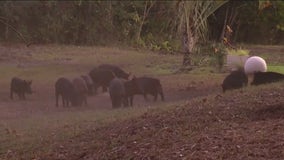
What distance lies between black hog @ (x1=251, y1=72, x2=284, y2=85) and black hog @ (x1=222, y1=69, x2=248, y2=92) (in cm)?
24

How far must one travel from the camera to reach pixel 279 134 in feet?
19.7

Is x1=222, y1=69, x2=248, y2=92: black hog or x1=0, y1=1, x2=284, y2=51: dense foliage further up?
x1=0, y1=1, x2=284, y2=51: dense foliage

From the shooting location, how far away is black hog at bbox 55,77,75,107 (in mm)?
12289

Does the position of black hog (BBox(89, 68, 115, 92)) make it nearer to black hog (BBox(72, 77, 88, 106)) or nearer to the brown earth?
black hog (BBox(72, 77, 88, 106))

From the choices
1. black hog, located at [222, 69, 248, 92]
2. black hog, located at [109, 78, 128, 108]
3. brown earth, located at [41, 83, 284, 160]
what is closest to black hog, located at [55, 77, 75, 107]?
black hog, located at [109, 78, 128, 108]

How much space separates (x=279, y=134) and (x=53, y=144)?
280 cm

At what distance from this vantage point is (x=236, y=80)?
1177cm

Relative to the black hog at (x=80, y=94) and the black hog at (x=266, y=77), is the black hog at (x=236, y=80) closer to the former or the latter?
the black hog at (x=266, y=77)

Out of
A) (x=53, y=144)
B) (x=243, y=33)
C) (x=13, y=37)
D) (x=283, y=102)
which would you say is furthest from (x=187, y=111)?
(x=243, y=33)

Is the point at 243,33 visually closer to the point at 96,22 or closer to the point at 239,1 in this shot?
the point at 96,22

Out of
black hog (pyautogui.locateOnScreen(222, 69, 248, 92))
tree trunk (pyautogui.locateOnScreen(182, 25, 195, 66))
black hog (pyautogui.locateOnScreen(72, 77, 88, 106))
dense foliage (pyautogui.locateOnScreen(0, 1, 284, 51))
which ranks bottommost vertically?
black hog (pyautogui.locateOnScreen(72, 77, 88, 106))

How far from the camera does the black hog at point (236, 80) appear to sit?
11.6 m

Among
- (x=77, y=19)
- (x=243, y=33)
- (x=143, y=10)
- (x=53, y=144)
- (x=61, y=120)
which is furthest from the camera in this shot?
(x=243, y=33)

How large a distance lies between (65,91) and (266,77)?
376 centimetres
